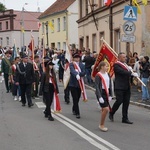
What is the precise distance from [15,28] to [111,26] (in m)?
48.1

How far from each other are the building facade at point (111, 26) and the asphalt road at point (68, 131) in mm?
5540

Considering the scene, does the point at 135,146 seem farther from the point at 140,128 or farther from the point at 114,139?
the point at 140,128

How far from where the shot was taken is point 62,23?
51.3 meters

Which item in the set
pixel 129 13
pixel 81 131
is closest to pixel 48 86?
pixel 81 131

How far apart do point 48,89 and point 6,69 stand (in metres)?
7.74

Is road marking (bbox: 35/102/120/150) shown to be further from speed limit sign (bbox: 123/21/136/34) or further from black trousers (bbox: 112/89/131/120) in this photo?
speed limit sign (bbox: 123/21/136/34)

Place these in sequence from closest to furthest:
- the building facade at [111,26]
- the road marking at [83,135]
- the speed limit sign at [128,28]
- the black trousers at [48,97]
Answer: the road marking at [83,135] → the black trousers at [48,97] → the speed limit sign at [128,28] → the building facade at [111,26]

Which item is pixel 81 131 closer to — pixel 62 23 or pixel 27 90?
pixel 27 90

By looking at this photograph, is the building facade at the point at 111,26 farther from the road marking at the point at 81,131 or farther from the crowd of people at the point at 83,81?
the road marking at the point at 81,131

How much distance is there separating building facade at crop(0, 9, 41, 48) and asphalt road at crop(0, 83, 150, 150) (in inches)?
2340

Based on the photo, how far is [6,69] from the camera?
60.3 feet

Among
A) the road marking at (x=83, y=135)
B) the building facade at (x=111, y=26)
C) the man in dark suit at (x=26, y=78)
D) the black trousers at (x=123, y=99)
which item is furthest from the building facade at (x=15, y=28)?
the black trousers at (x=123, y=99)

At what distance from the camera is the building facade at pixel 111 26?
21422 mm

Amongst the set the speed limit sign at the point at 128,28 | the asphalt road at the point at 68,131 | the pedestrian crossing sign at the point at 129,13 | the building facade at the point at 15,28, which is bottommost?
the asphalt road at the point at 68,131
